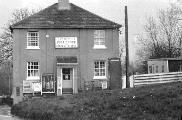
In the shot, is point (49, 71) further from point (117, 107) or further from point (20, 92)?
point (117, 107)

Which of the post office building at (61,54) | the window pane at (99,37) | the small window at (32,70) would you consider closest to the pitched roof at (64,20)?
the post office building at (61,54)

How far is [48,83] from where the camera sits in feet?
141

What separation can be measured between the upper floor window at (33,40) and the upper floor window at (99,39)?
5706 millimetres

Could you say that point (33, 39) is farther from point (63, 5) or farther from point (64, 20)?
point (63, 5)

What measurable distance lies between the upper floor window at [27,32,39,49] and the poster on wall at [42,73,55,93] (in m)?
3.03

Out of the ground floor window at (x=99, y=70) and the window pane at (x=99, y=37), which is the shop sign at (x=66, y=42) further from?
the ground floor window at (x=99, y=70)

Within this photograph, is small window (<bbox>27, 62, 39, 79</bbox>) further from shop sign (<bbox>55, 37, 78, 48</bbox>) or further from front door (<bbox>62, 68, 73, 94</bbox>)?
shop sign (<bbox>55, 37, 78, 48</bbox>)

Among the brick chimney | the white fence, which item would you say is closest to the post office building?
the brick chimney

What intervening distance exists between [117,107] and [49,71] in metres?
25.2

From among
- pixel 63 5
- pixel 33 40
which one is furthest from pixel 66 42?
pixel 63 5

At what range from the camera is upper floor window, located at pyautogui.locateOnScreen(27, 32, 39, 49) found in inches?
1722

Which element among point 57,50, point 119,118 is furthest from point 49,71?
point 119,118

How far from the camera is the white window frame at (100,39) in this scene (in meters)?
44.5

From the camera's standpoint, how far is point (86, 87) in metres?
43.6
